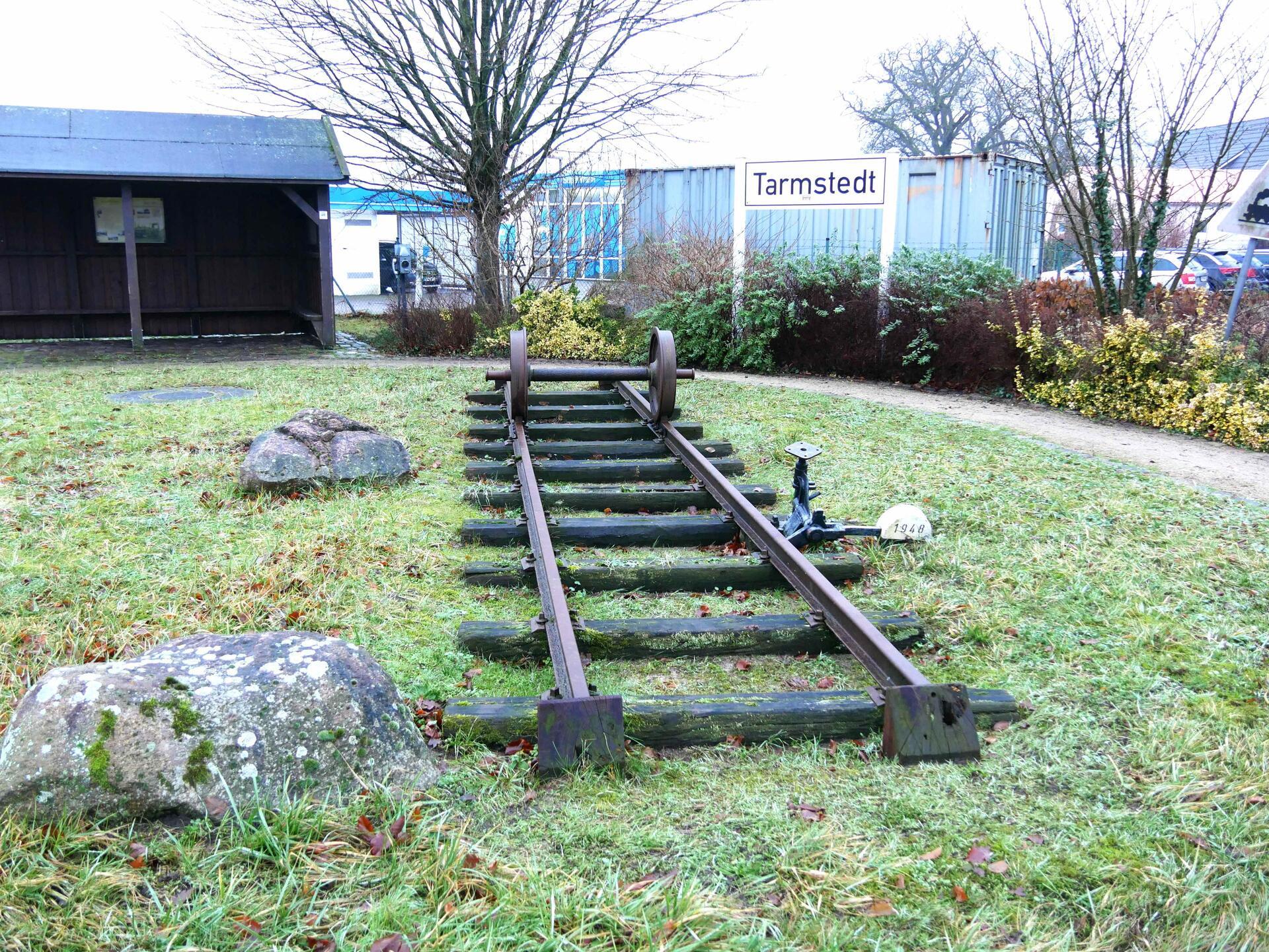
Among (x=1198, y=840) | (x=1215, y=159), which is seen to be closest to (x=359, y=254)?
(x=1215, y=159)

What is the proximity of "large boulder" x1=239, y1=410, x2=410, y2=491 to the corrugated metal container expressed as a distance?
9119 millimetres

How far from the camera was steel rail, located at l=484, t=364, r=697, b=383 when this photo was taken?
802cm

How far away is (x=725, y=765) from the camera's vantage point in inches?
128

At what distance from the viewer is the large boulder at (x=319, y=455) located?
629cm

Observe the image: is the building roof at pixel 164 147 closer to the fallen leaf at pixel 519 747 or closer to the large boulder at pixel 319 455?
the large boulder at pixel 319 455

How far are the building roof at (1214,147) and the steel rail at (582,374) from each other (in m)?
6.37

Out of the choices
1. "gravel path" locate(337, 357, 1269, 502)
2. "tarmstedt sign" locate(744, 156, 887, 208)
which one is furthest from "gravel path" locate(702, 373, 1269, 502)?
"tarmstedt sign" locate(744, 156, 887, 208)

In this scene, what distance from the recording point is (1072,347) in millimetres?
10000

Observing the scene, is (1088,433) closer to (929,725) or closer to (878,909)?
(929,725)

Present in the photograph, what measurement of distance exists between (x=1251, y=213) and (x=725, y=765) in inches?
362

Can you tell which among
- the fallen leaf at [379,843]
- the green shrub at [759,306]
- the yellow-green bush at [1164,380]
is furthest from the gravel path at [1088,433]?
the fallen leaf at [379,843]

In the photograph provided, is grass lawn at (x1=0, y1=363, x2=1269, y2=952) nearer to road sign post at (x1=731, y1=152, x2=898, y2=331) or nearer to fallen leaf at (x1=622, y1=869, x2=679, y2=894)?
fallen leaf at (x1=622, y1=869, x2=679, y2=894)

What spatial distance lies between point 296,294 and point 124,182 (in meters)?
3.88

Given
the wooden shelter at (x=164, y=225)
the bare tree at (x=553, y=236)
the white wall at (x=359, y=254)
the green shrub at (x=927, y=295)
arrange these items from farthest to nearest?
the white wall at (x=359, y=254) → the bare tree at (x=553, y=236) → the wooden shelter at (x=164, y=225) → the green shrub at (x=927, y=295)
